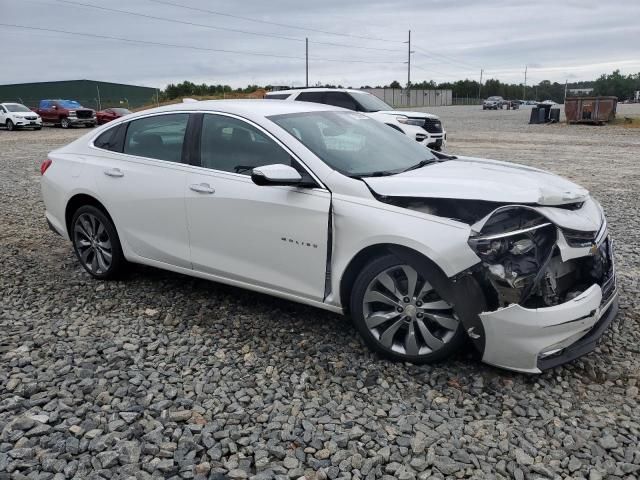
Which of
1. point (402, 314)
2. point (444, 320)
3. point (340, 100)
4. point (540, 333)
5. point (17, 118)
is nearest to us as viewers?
point (540, 333)

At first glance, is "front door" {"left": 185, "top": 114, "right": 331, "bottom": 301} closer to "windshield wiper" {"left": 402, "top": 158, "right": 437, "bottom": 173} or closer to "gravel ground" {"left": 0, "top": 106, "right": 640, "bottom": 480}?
"gravel ground" {"left": 0, "top": 106, "right": 640, "bottom": 480}

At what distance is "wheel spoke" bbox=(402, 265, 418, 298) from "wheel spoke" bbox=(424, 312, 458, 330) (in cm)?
16

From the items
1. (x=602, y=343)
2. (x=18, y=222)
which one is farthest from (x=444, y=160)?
(x=18, y=222)

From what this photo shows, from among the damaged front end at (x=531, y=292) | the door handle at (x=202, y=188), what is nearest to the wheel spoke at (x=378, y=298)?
the damaged front end at (x=531, y=292)

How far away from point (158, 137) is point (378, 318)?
2445 mm

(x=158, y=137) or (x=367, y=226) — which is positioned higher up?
(x=158, y=137)

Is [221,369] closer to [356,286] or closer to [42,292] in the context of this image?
[356,286]

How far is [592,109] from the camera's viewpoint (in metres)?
28.0

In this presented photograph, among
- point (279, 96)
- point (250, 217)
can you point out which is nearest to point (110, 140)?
point (250, 217)

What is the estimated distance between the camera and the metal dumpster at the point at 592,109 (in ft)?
90.9

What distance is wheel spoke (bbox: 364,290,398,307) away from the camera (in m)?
3.49

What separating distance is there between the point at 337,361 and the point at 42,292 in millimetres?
2925

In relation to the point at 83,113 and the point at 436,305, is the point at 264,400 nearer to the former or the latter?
the point at 436,305

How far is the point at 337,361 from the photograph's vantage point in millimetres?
3686
